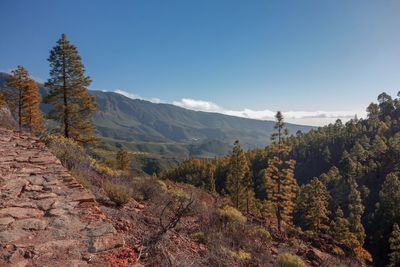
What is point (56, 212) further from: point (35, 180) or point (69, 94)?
point (69, 94)

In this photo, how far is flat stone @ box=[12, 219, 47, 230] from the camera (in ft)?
14.6

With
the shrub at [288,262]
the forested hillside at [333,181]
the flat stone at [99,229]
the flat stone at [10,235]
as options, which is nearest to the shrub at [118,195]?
the flat stone at [99,229]

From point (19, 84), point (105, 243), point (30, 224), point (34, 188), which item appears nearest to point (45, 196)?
point (34, 188)

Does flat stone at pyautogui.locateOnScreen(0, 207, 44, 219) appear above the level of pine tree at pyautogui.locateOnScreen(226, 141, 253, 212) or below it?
above

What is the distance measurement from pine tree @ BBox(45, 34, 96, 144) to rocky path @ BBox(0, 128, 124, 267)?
18.7 meters

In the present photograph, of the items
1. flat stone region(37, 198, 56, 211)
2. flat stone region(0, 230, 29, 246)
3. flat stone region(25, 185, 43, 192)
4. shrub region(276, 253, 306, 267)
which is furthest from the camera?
shrub region(276, 253, 306, 267)

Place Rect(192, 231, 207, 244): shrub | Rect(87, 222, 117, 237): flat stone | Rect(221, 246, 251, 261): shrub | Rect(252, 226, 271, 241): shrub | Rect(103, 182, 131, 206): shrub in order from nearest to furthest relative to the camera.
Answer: Rect(87, 222, 117, 237): flat stone, Rect(221, 246, 251, 261): shrub, Rect(192, 231, 207, 244): shrub, Rect(103, 182, 131, 206): shrub, Rect(252, 226, 271, 241): shrub

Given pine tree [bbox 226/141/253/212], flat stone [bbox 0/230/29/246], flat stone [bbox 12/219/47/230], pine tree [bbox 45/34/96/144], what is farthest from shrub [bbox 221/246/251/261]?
pine tree [bbox 226/141/253/212]

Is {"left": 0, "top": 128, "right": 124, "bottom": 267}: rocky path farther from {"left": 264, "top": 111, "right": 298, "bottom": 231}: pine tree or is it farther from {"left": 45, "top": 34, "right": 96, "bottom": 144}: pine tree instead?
{"left": 264, "top": 111, "right": 298, "bottom": 231}: pine tree

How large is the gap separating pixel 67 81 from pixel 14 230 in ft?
74.0

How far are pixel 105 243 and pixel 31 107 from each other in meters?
41.1

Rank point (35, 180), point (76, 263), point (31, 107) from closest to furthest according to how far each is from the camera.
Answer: point (76, 263), point (35, 180), point (31, 107)

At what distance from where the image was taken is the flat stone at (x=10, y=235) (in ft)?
13.2

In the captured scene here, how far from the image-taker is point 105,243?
4180 mm
